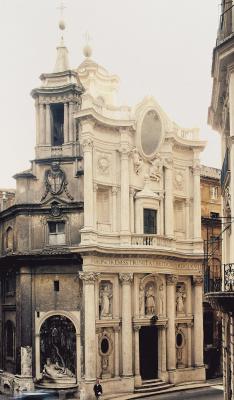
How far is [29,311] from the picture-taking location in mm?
33781

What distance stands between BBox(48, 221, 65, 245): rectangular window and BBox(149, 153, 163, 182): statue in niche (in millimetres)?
6278

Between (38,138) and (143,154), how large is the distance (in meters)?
6.14

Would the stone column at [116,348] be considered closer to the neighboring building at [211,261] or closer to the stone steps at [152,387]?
the stone steps at [152,387]

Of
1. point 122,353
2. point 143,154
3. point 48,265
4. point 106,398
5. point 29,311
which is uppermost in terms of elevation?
point 143,154

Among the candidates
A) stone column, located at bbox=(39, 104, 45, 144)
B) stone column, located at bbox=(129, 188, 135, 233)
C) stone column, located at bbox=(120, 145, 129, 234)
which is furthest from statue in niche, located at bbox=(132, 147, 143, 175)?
stone column, located at bbox=(39, 104, 45, 144)

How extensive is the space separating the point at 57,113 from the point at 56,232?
7263 millimetres

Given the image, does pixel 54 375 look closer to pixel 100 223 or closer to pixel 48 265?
pixel 48 265

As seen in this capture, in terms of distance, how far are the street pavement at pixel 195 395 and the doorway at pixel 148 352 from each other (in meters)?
1.79

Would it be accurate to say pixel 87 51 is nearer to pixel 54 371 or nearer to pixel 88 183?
pixel 88 183

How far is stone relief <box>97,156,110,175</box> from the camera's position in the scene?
113 feet

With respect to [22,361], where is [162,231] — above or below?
above

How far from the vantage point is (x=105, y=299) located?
111ft

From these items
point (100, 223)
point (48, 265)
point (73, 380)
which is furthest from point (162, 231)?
point (73, 380)

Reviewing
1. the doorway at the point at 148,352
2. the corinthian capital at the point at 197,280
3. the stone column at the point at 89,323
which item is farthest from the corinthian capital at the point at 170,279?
the stone column at the point at 89,323
